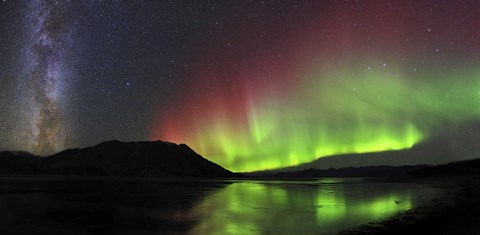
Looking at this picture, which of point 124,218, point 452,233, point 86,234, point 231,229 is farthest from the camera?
point 124,218

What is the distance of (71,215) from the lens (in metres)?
33.6

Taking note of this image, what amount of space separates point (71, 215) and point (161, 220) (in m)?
9.17

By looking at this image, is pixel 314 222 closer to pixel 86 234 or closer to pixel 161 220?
pixel 161 220

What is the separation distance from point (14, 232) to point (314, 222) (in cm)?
2161

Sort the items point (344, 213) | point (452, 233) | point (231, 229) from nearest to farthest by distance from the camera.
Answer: point (452, 233) < point (231, 229) < point (344, 213)

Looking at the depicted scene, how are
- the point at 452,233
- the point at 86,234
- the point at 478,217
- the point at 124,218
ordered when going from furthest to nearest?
1. the point at 124,218
2. the point at 478,217
3. the point at 86,234
4. the point at 452,233

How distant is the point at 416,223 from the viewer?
2797 cm

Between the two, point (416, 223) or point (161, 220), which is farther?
point (161, 220)

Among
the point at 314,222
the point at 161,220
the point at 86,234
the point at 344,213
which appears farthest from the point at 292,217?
the point at 86,234

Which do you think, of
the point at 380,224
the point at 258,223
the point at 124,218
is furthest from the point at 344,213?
the point at 124,218

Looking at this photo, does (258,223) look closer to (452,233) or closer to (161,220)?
(161,220)

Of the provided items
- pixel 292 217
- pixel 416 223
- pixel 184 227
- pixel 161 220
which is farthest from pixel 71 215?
pixel 416 223

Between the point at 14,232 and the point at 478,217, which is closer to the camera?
the point at 14,232

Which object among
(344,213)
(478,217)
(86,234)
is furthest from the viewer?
(344,213)
